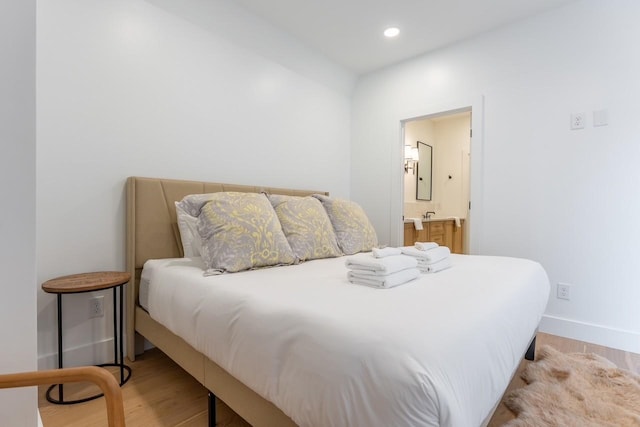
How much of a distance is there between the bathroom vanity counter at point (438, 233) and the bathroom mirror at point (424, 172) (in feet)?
2.12

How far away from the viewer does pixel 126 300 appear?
206 cm

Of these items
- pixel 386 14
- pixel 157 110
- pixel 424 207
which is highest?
pixel 386 14

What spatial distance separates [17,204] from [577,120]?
11.2 feet

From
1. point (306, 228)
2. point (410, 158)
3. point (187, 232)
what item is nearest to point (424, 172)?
point (410, 158)

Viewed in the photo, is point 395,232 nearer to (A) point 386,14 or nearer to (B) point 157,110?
(A) point 386,14

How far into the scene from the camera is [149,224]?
2.11 meters

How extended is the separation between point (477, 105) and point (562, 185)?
1013 millimetres

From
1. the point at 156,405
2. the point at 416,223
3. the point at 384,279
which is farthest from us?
the point at 416,223

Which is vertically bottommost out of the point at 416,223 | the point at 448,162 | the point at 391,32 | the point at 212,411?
the point at 212,411

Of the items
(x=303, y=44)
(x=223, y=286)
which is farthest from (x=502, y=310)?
(x=303, y=44)

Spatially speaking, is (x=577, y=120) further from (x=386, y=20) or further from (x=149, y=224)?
(x=149, y=224)

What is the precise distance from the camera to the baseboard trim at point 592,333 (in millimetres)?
2305

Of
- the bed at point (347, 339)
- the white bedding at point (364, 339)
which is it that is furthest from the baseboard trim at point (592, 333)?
the white bedding at point (364, 339)

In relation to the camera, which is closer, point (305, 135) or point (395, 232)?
point (305, 135)
